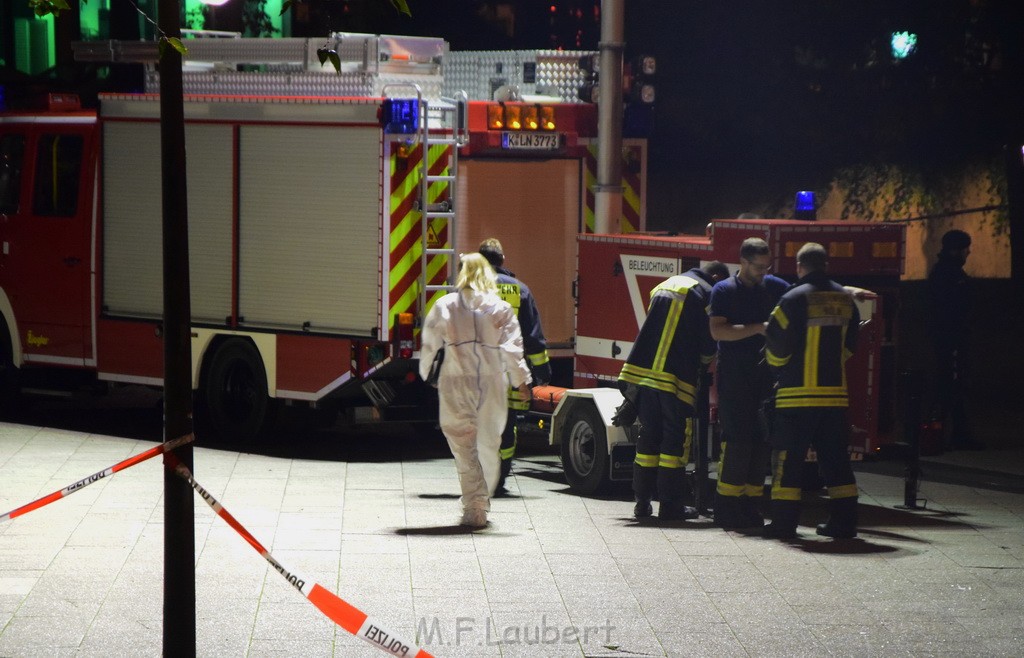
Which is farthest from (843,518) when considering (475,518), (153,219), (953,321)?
(153,219)

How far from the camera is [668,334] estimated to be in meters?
9.95

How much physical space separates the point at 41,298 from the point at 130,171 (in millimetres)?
1598

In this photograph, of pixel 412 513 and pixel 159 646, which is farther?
pixel 412 513

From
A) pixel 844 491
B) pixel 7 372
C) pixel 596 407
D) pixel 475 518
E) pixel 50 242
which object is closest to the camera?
pixel 844 491

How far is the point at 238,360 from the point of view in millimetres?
13289

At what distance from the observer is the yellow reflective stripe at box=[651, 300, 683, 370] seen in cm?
994

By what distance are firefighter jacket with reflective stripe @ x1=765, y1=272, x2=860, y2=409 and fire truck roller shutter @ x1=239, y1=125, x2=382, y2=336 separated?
3.80 m

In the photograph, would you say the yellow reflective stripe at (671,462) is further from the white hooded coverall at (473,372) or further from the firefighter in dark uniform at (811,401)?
the white hooded coverall at (473,372)

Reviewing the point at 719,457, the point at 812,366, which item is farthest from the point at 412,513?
the point at 812,366

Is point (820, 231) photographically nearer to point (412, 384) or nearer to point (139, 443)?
point (412, 384)

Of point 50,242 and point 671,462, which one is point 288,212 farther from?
point 671,462

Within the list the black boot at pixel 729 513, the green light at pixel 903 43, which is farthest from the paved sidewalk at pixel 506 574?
the green light at pixel 903 43

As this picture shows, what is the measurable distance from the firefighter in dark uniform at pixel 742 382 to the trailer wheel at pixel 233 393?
4.57 metres

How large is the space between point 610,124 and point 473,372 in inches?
153
